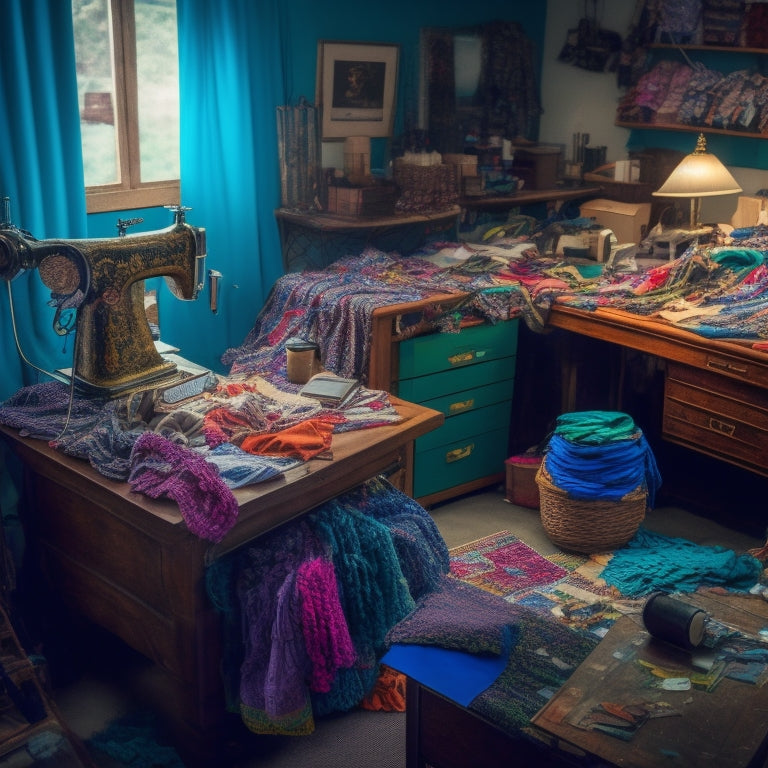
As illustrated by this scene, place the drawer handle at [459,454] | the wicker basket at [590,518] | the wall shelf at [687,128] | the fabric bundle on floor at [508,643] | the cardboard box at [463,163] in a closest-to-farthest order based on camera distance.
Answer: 1. the fabric bundle on floor at [508,643]
2. the wicker basket at [590,518]
3. the drawer handle at [459,454]
4. the wall shelf at [687,128]
5. the cardboard box at [463,163]

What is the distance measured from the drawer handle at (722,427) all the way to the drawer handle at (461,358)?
0.98m

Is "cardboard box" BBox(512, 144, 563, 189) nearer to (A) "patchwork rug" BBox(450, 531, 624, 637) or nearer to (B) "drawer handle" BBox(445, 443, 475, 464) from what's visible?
(B) "drawer handle" BBox(445, 443, 475, 464)

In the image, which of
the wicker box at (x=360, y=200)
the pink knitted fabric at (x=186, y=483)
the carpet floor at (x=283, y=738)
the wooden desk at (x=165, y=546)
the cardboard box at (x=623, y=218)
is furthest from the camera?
the cardboard box at (x=623, y=218)

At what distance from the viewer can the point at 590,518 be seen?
3760 millimetres

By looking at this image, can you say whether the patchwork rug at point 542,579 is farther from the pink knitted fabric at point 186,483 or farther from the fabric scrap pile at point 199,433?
the pink knitted fabric at point 186,483

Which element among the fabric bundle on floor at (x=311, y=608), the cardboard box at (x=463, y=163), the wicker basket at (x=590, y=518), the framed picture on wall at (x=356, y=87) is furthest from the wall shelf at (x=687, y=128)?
the fabric bundle on floor at (x=311, y=608)

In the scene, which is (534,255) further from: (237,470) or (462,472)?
(237,470)

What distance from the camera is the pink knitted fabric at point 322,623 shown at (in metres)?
2.51

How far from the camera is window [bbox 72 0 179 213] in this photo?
360 cm

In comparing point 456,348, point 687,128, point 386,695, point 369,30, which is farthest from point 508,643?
point 687,128

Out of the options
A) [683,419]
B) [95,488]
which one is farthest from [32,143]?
[683,419]

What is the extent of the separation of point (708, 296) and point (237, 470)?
226 centimetres

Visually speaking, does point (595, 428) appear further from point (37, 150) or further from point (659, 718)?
point (37, 150)

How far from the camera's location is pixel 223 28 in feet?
12.4
